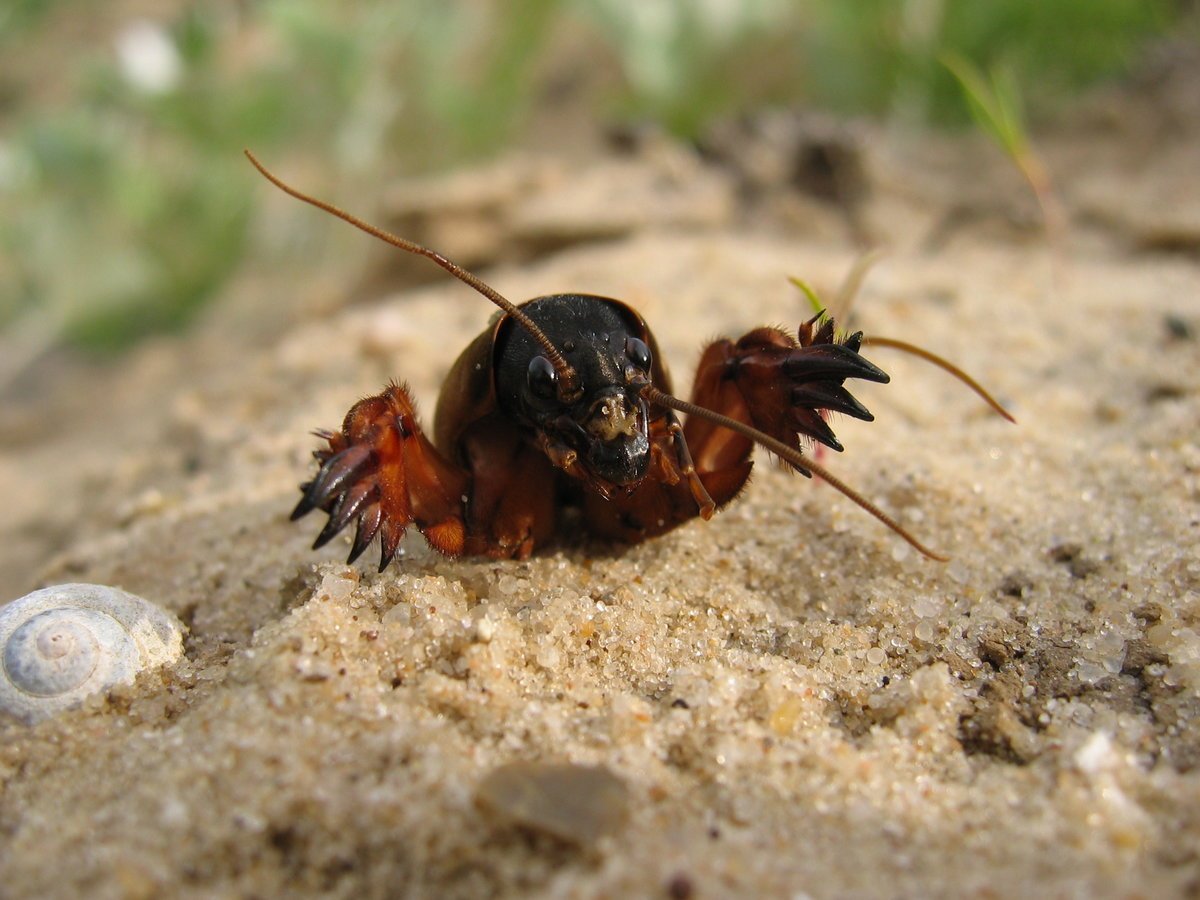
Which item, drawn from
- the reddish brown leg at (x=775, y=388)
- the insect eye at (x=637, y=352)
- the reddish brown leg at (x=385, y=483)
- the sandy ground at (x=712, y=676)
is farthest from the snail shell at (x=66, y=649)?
the reddish brown leg at (x=775, y=388)

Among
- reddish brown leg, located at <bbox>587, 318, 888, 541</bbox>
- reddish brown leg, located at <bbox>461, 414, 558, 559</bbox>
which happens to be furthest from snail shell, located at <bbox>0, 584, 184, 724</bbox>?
reddish brown leg, located at <bbox>587, 318, 888, 541</bbox>

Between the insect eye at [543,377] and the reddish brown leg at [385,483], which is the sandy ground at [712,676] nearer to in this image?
the reddish brown leg at [385,483]

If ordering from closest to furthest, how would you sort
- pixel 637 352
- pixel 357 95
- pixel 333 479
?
pixel 333 479, pixel 637 352, pixel 357 95

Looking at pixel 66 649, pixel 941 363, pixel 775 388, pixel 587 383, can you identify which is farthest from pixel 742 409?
pixel 66 649

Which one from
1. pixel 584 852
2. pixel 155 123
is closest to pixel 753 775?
pixel 584 852

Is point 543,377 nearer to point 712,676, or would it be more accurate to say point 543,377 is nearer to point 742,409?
point 742,409
